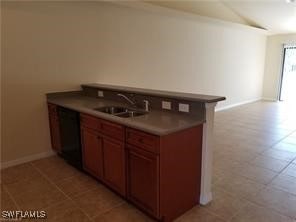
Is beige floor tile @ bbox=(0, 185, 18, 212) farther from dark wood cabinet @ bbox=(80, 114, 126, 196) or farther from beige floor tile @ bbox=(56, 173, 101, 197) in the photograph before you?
dark wood cabinet @ bbox=(80, 114, 126, 196)

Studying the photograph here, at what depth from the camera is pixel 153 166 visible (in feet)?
6.77

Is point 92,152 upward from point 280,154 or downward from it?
upward

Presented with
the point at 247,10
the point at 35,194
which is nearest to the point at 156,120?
the point at 35,194

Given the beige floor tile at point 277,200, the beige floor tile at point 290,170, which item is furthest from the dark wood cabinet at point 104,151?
the beige floor tile at point 290,170

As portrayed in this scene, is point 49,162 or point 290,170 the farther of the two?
point 49,162

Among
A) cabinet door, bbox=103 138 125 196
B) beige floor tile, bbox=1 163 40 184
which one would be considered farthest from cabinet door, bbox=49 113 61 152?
cabinet door, bbox=103 138 125 196

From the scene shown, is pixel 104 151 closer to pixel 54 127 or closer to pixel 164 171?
pixel 164 171

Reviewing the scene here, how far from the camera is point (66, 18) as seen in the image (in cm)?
365

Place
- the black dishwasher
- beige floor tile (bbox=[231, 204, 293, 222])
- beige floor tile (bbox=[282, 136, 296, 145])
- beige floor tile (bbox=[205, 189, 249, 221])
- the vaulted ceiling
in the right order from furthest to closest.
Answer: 1. the vaulted ceiling
2. beige floor tile (bbox=[282, 136, 296, 145])
3. the black dishwasher
4. beige floor tile (bbox=[205, 189, 249, 221])
5. beige floor tile (bbox=[231, 204, 293, 222])

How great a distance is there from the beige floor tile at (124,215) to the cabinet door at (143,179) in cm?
9

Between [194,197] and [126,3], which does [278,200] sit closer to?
[194,197]

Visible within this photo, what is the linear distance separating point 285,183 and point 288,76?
6974 mm

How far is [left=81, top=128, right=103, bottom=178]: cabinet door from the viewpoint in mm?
2750

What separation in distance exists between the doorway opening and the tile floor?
5.15 m
